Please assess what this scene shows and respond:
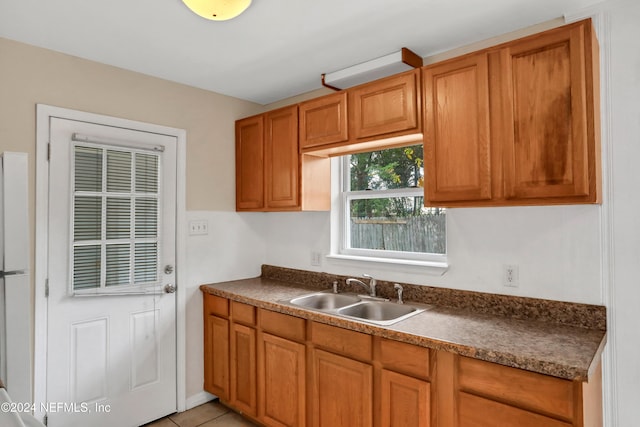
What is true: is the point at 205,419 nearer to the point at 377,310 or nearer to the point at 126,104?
the point at 377,310

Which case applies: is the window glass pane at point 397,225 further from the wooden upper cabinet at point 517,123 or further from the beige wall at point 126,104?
the beige wall at point 126,104

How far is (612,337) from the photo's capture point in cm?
175

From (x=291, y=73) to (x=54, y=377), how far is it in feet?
8.02

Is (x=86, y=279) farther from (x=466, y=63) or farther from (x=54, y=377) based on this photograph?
(x=466, y=63)

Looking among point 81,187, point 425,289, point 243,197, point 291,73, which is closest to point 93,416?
point 81,187

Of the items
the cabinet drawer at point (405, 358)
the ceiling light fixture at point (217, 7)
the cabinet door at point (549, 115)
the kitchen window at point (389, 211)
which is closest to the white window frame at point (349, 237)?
the kitchen window at point (389, 211)

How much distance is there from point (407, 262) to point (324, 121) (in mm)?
1088

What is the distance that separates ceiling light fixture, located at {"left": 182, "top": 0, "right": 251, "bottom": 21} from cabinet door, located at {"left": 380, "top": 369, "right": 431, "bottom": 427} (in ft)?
5.80

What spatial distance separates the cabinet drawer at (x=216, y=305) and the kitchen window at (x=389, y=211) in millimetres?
954

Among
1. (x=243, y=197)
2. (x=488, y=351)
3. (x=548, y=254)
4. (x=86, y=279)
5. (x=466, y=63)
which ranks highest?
(x=466, y=63)

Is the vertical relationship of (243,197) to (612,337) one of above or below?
above

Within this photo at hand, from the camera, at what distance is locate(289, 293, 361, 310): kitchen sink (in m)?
2.60

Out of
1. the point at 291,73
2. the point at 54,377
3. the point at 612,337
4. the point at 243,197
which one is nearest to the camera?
the point at 612,337

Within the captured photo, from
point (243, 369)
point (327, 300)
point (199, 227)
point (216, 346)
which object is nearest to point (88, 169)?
point (199, 227)
